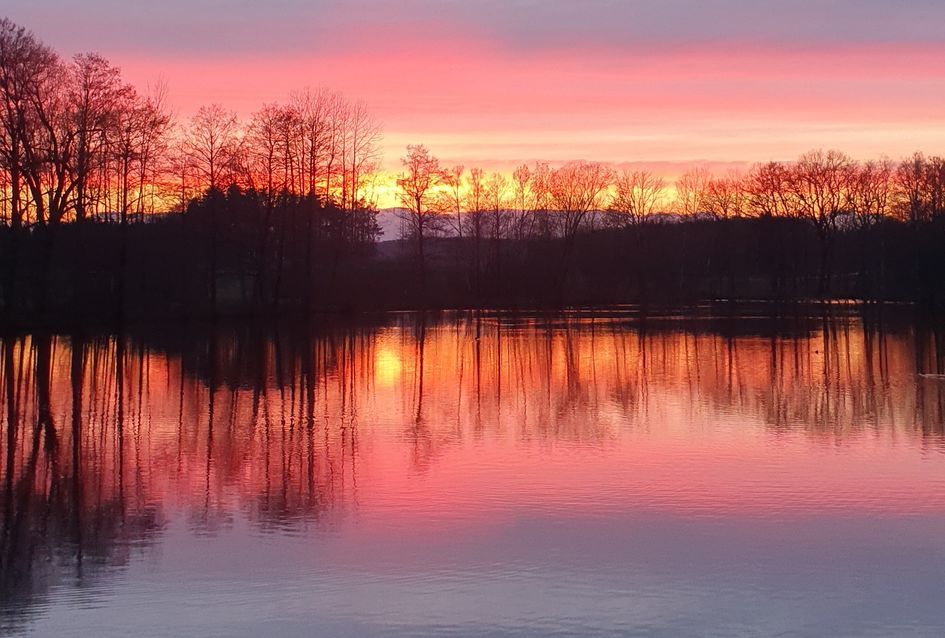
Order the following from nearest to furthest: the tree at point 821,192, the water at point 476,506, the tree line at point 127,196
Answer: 1. the water at point 476,506
2. the tree line at point 127,196
3. the tree at point 821,192

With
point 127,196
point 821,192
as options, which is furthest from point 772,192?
point 127,196

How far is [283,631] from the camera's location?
6344mm

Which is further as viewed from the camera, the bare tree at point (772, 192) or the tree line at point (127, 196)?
the bare tree at point (772, 192)

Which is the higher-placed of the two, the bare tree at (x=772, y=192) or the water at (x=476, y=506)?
the bare tree at (x=772, y=192)

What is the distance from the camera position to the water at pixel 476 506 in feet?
22.3

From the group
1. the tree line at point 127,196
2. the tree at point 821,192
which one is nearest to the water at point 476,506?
the tree line at point 127,196

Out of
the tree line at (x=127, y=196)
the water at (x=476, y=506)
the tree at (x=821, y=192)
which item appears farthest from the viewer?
the tree at (x=821, y=192)

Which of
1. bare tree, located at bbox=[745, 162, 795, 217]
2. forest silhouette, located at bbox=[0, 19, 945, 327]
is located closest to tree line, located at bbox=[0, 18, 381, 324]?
forest silhouette, located at bbox=[0, 19, 945, 327]

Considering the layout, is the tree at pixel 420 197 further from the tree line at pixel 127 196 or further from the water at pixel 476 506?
the water at pixel 476 506

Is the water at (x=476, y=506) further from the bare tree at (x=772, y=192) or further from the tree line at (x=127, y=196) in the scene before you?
the bare tree at (x=772, y=192)

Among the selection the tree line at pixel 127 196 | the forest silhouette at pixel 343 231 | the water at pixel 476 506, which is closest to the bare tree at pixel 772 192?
the forest silhouette at pixel 343 231

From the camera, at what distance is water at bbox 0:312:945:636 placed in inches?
267

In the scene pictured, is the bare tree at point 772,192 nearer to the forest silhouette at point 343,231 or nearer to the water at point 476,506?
the forest silhouette at point 343,231

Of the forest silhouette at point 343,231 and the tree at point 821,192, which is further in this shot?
the tree at point 821,192
